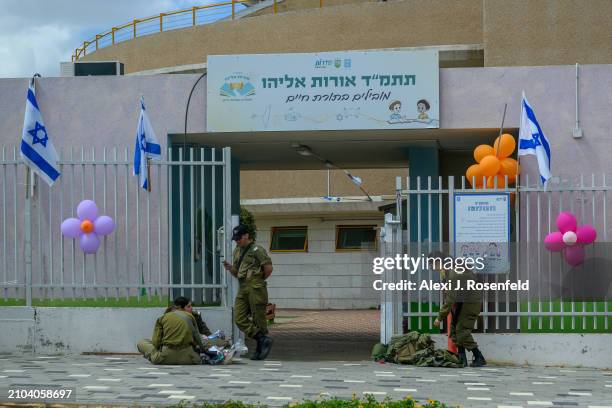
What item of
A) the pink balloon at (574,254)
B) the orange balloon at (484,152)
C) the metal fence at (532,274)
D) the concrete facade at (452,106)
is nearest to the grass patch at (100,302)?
the concrete facade at (452,106)

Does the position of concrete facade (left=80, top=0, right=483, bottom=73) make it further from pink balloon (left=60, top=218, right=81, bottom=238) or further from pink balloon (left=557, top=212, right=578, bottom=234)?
pink balloon (left=60, top=218, right=81, bottom=238)

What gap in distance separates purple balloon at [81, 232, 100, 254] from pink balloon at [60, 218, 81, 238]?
0.36 feet

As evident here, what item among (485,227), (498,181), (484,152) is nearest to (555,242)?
(485,227)

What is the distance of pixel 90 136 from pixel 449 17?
57.6ft

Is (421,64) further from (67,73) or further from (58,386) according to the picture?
(58,386)

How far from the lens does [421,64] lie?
14.6 meters

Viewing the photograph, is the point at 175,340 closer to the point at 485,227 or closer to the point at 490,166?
the point at 485,227

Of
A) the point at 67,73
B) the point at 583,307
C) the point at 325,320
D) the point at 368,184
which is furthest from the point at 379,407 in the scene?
the point at 368,184

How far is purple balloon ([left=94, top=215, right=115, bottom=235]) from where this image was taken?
13820 millimetres

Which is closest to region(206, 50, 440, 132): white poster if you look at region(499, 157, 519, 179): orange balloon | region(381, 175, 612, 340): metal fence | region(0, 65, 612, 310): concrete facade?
region(0, 65, 612, 310): concrete facade

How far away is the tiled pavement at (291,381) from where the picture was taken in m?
9.95

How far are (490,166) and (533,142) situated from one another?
2.53 feet

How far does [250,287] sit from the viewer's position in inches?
524

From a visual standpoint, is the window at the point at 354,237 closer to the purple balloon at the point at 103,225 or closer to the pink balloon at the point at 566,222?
the pink balloon at the point at 566,222
